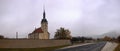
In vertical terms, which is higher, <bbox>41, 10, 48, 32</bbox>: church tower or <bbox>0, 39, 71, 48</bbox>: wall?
<bbox>41, 10, 48, 32</bbox>: church tower

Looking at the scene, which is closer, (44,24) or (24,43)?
(24,43)

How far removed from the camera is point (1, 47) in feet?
205

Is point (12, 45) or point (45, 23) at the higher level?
point (45, 23)

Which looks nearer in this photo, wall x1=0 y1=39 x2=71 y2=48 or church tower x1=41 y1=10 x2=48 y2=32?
wall x1=0 y1=39 x2=71 y2=48

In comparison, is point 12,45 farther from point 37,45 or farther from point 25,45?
point 37,45

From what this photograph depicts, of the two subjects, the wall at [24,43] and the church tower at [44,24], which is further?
the church tower at [44,24]

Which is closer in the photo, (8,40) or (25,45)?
(8,40)

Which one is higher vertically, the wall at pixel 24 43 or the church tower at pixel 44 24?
the church tower at pixel 44 24

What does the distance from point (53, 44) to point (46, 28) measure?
275 feet

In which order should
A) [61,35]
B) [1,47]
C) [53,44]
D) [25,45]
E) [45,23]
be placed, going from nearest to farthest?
1. [1,47]
2. [25,45]
3. [53,44]
4. [61,35]
5. [45,23]

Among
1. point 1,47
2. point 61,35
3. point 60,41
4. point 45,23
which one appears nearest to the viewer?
point 1,47

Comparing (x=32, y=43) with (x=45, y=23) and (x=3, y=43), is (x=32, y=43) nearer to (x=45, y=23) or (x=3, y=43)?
(x=3, y=43)

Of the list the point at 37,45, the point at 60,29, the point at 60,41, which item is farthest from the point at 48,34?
the point at 37,45

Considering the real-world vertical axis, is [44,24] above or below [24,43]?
above
